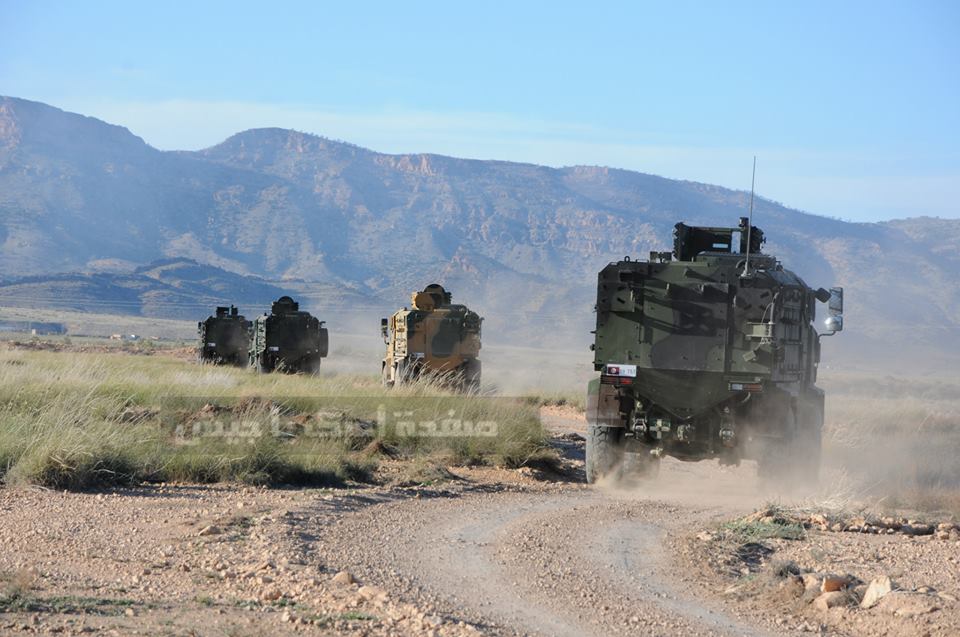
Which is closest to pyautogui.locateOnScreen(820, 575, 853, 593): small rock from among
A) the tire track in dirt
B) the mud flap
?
the tire track in dirt

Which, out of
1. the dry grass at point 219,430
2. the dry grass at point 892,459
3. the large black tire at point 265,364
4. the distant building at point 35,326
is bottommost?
the distant building at point 35,326

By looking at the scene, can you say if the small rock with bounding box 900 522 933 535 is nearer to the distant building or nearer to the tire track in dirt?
the tire track in dirt

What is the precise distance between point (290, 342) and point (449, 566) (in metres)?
28.8

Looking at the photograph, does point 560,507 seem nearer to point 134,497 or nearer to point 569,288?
point 134,497

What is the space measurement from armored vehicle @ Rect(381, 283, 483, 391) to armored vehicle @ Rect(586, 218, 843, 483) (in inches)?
570

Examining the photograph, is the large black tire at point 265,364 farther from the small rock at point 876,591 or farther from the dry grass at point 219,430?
the small rock at point 876,591

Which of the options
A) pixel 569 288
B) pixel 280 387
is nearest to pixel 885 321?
pixel 569 288

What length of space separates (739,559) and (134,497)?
6226mm

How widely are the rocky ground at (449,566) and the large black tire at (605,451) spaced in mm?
1814

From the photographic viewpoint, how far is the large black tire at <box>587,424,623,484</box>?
1664 centimetres

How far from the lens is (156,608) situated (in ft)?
26.9

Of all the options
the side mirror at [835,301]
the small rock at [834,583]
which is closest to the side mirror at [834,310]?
the side mirror at [835,301]

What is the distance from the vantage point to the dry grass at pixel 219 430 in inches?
553

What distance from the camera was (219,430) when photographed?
17.1m
